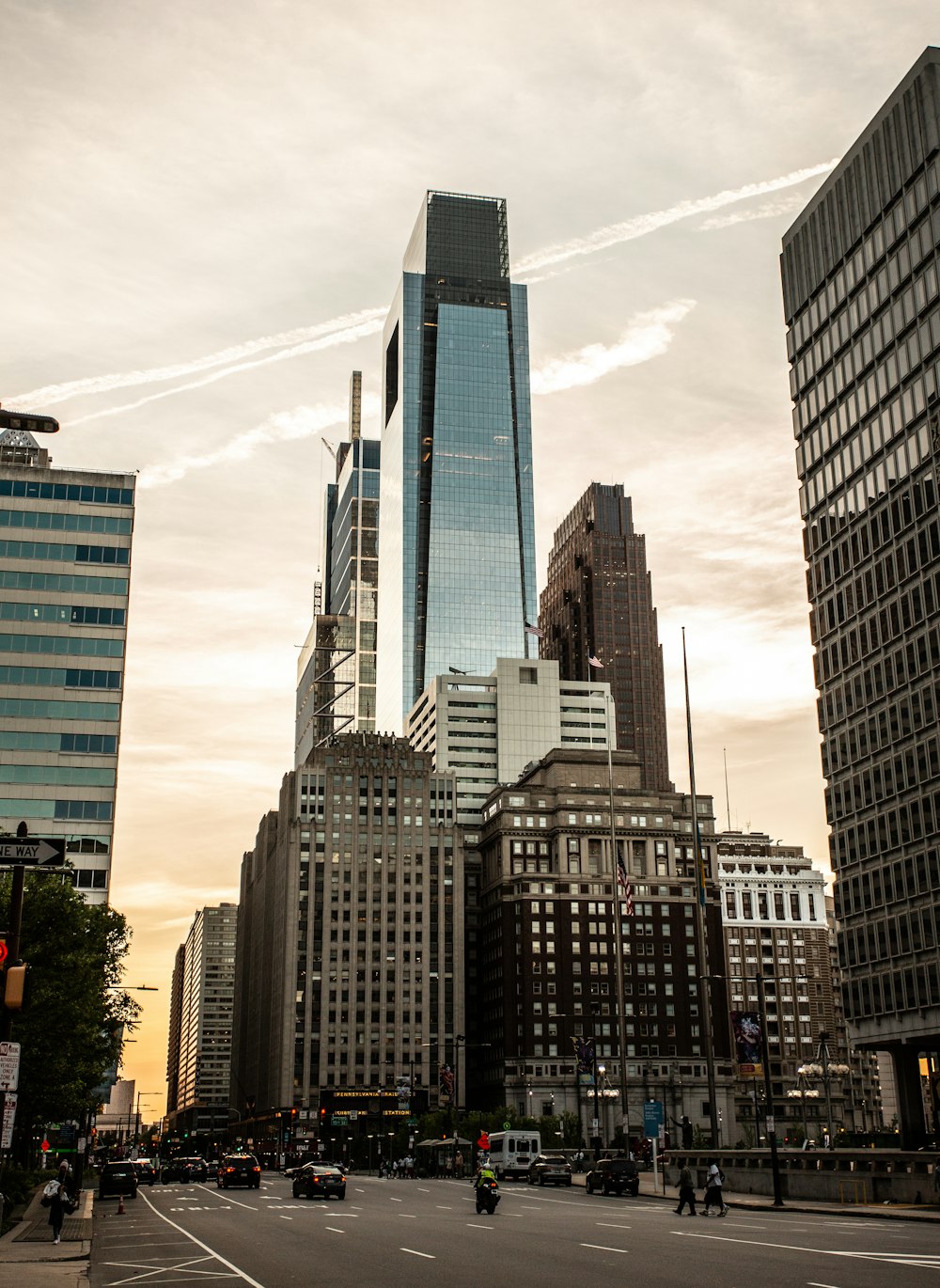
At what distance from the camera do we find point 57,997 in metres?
62.7

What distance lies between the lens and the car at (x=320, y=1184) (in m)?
63.7

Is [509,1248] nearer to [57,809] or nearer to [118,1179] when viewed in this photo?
[118,1179]

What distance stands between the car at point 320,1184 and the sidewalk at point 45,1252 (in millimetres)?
13367

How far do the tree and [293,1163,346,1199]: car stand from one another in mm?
13197

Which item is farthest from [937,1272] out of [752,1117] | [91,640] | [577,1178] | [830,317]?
[752,1117]

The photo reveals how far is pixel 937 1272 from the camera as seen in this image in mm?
25125

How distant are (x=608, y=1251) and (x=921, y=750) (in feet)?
205

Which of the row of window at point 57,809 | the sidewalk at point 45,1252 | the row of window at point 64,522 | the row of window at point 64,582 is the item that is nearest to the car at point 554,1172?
the sidewalk at point 45,1252

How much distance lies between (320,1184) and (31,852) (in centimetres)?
4380

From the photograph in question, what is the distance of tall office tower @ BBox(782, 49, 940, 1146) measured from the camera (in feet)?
285

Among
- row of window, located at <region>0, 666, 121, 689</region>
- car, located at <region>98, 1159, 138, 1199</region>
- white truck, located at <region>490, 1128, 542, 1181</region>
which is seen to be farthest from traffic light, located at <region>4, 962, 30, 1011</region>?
row of window, located at <region>0, 666, 121, 689</region>

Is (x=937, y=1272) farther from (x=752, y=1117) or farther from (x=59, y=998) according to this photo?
(x=752, y=1117)

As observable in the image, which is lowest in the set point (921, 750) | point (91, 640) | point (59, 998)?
point (59, 998)

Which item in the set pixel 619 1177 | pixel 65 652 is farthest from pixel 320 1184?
pixel 65 652
